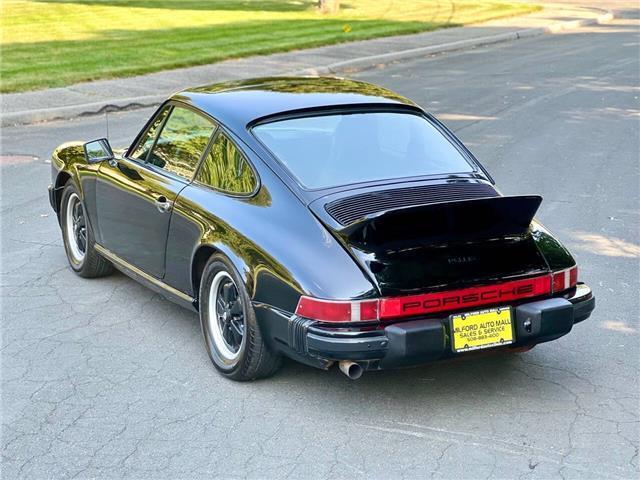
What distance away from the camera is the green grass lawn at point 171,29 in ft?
58.9

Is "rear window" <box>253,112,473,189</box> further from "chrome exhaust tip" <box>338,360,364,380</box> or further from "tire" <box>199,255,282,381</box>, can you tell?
"chrome exhaust tip" <box>338,360,364,380</box>

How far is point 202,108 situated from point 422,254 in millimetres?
1885

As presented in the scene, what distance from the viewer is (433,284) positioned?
496cm

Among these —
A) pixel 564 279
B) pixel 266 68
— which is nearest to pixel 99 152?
pixel 564 279

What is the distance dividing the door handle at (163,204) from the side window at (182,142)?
0.59 ft

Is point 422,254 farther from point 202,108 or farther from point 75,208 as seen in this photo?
point 75,208

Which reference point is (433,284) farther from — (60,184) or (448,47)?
(448,47)

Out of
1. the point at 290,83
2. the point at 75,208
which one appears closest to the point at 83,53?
the point at 75,208

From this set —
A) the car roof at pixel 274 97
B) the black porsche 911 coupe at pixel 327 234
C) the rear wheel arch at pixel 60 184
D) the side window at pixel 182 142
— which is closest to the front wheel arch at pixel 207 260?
the black porsche 911 coupe at pixel 327 234

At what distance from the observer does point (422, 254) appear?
16.4 ft

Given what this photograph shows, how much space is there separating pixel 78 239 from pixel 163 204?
1.64 metres

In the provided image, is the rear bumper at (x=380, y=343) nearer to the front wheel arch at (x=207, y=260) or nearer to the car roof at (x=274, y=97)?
the front wheel arch at (x=207, y=260)

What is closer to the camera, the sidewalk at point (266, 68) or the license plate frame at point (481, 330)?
the license plate frame at point (481, 330)

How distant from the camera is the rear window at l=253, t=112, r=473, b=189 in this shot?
5641mm
